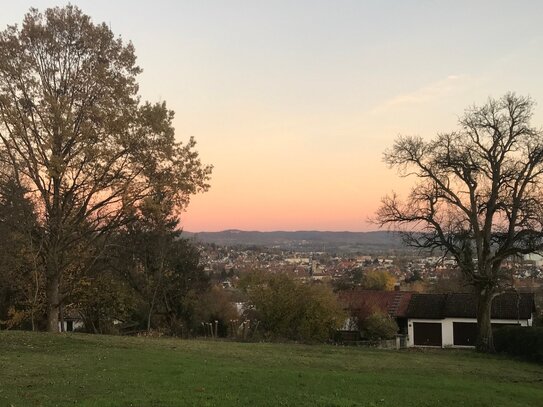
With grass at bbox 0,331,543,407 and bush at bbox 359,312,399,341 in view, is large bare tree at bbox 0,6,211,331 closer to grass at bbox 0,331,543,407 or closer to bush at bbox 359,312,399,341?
grass at bbox 0,331,543,407

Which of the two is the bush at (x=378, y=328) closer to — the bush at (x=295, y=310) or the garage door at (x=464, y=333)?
the bush at (x=295, y=310)

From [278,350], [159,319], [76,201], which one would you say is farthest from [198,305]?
[278,350]

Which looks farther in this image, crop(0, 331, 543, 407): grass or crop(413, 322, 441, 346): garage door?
crop(413, 322, 441, 346): garage door

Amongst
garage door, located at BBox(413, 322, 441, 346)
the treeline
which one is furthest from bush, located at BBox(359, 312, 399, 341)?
the treeline

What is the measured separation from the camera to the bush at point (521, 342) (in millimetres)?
26469

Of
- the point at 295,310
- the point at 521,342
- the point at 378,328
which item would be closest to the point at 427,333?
the point at 378,328

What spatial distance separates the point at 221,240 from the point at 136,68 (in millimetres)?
145298

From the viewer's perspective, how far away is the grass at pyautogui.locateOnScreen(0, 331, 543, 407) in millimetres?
10844

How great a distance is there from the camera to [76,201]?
987 inches

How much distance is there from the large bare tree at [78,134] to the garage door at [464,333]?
1283 inches

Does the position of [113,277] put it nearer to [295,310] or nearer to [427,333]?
[295,310]

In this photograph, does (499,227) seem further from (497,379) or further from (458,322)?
(458,322)

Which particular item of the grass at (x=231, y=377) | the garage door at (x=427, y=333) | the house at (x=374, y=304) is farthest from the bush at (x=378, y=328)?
the grass at (x=231, y=377)

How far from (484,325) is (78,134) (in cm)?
2385
